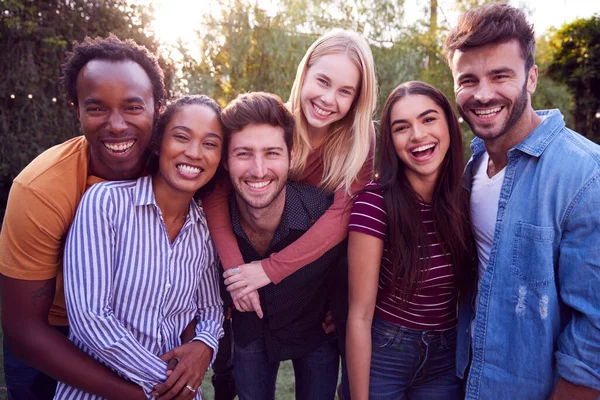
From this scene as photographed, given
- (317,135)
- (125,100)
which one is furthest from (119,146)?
(317,135)

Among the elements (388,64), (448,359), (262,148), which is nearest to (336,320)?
(448,359)

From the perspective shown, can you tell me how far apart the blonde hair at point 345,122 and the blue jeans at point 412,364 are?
42.7 inches

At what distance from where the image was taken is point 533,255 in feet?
6.47

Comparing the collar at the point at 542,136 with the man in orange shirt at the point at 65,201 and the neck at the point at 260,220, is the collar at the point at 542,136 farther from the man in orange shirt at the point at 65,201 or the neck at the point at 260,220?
the man in orange shirt at the point at 65,201

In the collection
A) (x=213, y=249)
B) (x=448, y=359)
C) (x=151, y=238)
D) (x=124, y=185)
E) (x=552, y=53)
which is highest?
(x=552, y=53)

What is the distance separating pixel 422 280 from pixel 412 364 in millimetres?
445

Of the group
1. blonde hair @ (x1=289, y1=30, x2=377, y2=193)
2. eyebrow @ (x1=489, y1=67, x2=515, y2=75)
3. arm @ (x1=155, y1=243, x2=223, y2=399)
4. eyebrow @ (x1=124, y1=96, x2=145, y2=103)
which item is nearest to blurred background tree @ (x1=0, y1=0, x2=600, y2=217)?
blonde hair @ (x1=289, y1=30, x2=377, y2=193)

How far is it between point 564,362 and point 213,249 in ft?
5.75

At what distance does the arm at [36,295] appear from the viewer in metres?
1.98

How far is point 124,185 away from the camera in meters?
2.12

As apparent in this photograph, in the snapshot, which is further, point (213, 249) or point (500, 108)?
point (213, 249)

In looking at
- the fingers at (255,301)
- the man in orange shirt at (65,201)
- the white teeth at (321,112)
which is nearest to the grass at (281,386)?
the man in orange shirt at (65,201)

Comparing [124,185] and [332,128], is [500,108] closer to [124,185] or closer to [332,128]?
[332,128]

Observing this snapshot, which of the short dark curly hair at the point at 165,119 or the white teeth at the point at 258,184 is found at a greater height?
the short dark curly hair at the point at 165,119
